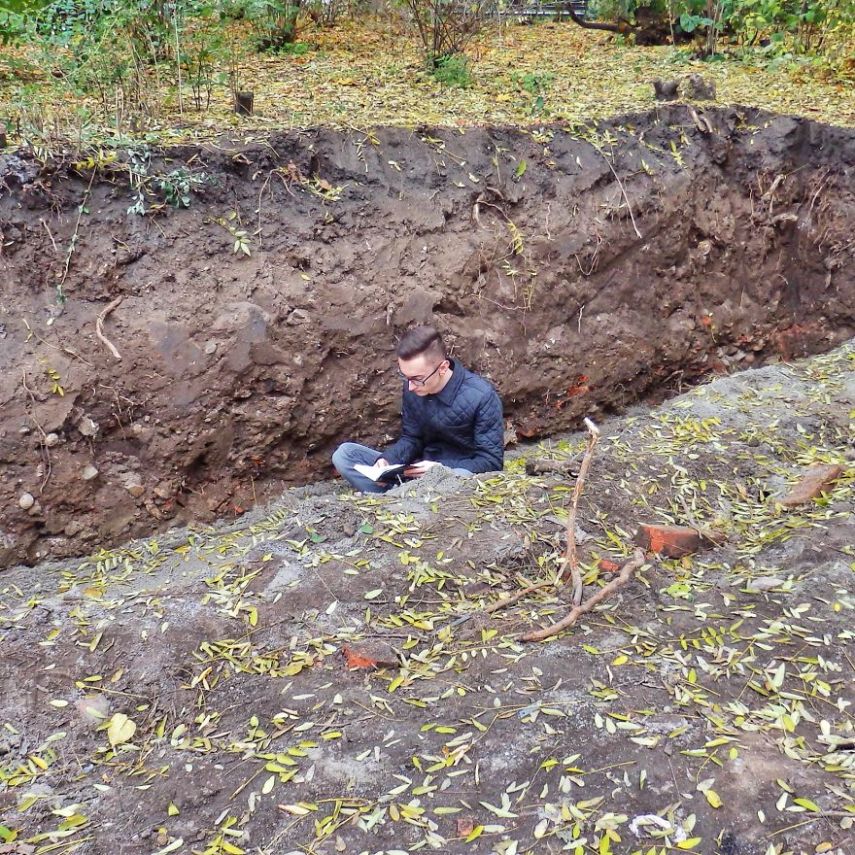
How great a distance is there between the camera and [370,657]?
123 inches

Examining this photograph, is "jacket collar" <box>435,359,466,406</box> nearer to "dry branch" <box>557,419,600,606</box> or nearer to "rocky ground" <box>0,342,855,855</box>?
"rocky ground" <box>0,342,855,855</box>

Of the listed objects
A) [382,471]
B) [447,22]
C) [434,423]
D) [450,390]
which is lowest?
[382,471]

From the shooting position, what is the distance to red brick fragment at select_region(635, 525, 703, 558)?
12.4ft

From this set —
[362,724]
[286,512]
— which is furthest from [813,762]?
[286,512]

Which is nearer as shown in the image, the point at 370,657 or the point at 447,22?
the point at 370,657

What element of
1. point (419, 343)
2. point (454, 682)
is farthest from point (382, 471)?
point (454, 682)

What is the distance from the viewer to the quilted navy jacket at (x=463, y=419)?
4.86m

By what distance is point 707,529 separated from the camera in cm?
392

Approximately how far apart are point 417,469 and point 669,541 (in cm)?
169

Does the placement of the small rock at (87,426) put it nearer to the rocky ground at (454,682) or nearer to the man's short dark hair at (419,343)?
the rocky ground at (454,682)

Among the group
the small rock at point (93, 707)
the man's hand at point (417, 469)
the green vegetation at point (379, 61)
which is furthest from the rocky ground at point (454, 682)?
the green vegetation at point (379, 61)

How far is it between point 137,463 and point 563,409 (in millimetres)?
3174

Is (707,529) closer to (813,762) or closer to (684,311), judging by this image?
(813,762)

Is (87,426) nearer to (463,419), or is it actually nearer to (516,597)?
(463,419)
